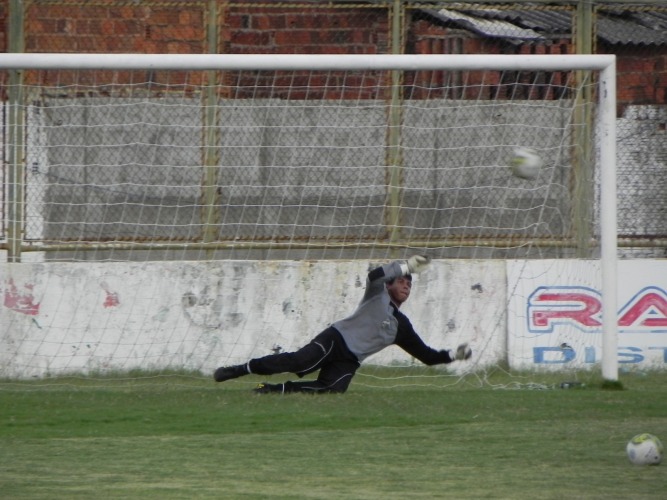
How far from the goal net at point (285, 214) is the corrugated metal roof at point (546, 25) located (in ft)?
1.67

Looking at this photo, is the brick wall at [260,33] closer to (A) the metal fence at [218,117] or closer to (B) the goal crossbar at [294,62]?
(A) the metal fence at [218,117]

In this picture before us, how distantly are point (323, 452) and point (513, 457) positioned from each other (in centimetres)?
107

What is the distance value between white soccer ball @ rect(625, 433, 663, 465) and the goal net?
457cm

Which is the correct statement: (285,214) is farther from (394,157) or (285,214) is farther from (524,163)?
(524,163)

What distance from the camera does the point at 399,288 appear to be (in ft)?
32.6

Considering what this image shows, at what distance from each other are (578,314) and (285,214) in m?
2.79

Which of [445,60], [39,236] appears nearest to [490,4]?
[445,60]

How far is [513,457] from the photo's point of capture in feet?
23.5

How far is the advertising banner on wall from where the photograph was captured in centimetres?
1160

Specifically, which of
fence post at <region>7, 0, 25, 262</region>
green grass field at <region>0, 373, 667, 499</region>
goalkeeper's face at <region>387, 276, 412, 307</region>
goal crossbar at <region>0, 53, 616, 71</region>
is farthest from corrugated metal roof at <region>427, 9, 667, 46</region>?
fence post at <region>7, 0, 25, 262</region>

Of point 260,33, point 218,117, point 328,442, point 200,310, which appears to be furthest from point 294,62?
point 328,442

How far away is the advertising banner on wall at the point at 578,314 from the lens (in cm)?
1160

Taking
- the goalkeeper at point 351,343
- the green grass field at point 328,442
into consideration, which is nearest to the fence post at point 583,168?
the green grass field at point 328,442

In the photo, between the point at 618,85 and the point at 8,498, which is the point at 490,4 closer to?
the point at 618,85
